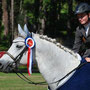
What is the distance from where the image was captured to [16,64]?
7859mm

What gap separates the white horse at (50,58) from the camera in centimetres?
763

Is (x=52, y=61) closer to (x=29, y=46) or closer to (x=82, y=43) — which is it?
(x=29, y=46)

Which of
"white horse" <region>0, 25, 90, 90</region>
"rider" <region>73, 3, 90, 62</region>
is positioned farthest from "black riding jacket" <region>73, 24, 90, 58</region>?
"white horse" <region>0, 25, 90, 90</region>

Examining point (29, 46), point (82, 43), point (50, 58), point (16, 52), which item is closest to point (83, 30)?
point (82, 43)

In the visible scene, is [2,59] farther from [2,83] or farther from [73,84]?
[2,83]

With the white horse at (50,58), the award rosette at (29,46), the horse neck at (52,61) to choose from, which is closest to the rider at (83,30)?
the white horse at (50,58)

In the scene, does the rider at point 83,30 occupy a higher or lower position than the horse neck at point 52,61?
higher

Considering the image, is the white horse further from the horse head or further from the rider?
the rider

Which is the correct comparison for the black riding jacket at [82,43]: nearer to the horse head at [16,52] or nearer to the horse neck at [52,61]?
the horse neck at [52,61]

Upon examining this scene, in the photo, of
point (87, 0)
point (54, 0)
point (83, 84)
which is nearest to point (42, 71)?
point (83, 84)

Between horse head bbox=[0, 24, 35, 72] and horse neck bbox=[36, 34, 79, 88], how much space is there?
0.86 feet

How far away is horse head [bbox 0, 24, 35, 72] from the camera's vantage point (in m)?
7.77

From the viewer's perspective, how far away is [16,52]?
307 inches

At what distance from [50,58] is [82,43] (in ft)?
2.68
